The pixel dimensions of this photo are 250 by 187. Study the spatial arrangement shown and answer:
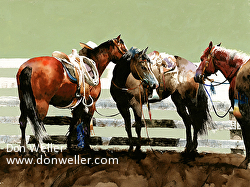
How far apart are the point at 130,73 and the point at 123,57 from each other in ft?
1.24

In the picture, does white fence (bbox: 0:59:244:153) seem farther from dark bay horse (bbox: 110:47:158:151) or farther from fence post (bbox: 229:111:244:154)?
dark bay horse (bbox: 110:47:158:151)

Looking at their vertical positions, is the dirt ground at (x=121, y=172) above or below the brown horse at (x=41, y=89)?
below

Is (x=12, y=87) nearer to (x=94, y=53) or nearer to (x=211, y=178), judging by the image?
(x=94, y=53)

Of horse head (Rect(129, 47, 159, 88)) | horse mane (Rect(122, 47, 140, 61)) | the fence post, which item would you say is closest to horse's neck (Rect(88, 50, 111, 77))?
horse mane (Rect(122, 47, 140, 61))

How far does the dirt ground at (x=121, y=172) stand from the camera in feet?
13.9

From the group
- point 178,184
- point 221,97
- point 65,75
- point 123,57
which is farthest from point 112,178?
point 221,97

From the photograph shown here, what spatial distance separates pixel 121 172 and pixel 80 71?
186 centimetres

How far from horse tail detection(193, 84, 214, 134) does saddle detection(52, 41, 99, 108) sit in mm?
2107

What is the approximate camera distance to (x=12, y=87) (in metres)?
7.07

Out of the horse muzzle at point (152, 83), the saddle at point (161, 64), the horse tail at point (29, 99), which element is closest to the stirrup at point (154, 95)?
the saddle at point (161, 64)

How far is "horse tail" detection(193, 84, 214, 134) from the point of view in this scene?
6047mm

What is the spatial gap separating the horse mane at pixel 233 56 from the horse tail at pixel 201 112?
1202mm

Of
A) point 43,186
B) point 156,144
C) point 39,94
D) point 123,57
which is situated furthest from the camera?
point 156,144

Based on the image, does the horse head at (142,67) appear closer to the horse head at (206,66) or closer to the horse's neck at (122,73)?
the horse's neck at (122,73)
